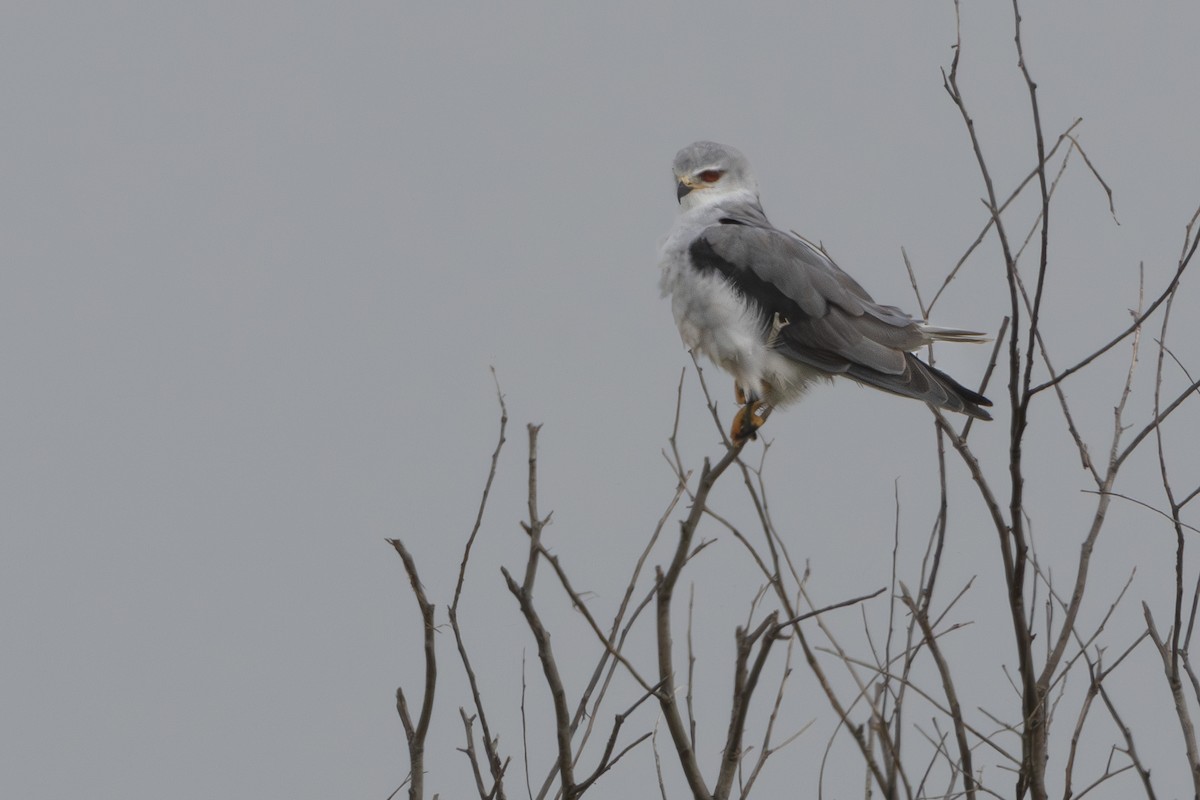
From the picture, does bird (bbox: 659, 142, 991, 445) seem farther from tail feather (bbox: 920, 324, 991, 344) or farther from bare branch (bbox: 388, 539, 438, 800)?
bare branch (bbox: 388, 539, 438, 800)

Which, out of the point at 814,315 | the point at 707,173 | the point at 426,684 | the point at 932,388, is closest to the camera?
the point at 426,684

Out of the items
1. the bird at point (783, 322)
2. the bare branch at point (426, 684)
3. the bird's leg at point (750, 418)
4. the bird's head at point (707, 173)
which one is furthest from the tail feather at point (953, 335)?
the bare branch at point (426, 684)

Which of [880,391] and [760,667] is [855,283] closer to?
[880,391]

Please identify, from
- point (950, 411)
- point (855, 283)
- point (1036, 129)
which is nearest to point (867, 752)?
point (1036, 129)

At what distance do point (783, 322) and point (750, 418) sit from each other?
0.36 metres

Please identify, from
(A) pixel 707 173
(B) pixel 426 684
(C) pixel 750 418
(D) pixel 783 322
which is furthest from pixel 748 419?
(B) pixel 426 684

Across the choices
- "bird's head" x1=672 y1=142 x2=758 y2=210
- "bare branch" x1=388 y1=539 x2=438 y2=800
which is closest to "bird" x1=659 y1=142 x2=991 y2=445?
"bird's head" x1=672 y1=142 x2=758 y2=210

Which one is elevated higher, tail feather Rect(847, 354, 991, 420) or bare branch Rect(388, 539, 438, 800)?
tail feather Rect(847, 354, 991, 420)

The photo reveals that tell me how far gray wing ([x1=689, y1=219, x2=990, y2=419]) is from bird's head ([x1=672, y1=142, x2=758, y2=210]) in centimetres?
40

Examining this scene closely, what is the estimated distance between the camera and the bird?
3439 mm

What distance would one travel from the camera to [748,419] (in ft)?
12.0

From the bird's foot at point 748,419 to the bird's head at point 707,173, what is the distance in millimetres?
675

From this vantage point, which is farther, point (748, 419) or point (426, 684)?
point (748, 419)

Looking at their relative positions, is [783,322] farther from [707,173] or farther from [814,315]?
[707,173]
